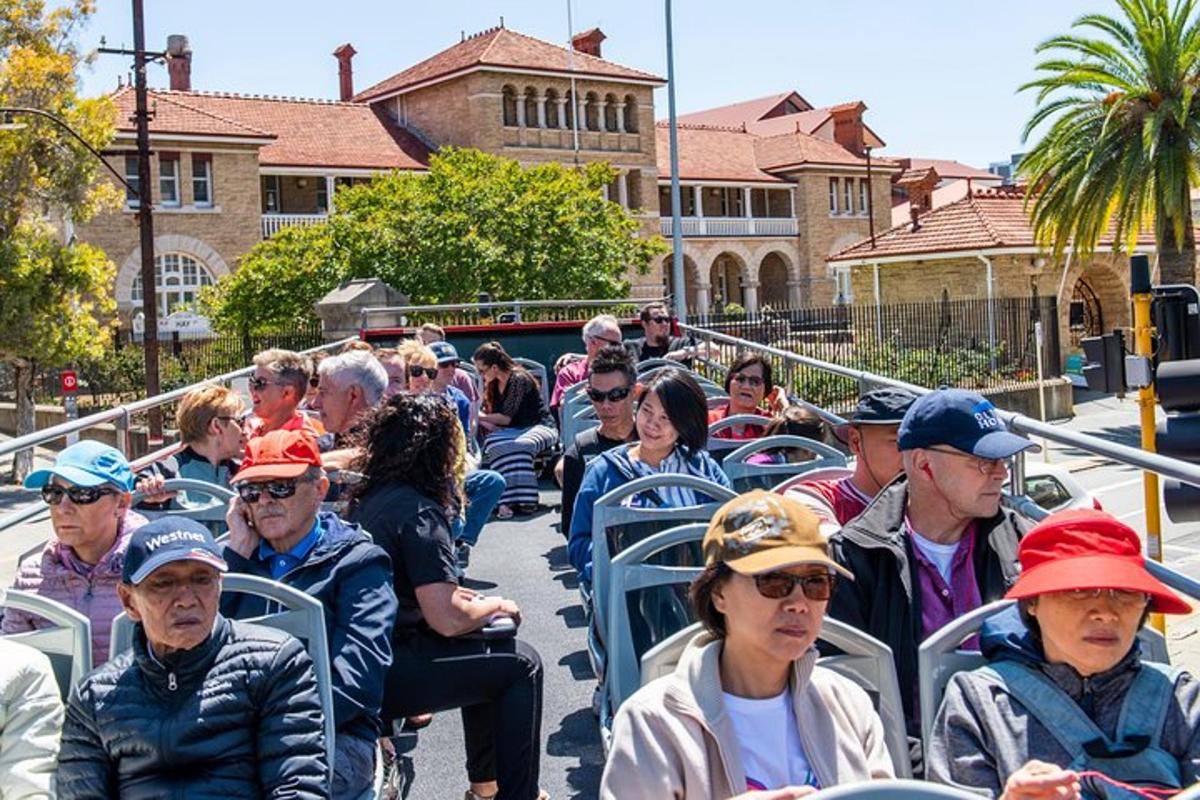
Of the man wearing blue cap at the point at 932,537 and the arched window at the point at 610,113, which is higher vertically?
the arched window at the point at 610,113

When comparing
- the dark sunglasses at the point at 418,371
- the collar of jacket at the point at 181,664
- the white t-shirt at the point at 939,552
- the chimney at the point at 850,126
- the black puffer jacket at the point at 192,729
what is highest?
the chimney at the point at 850,126

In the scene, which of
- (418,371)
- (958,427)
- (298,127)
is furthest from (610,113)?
(958,427)

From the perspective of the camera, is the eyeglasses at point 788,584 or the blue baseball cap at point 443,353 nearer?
the eyeglasses at point 788,584

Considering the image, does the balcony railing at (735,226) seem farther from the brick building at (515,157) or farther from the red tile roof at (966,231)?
the red tile roof at (966,231)

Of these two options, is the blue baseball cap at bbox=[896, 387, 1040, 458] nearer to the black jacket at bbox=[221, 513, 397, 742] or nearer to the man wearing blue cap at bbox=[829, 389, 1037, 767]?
the man wearing blue cap at bbox=[829, 389, 1037, 767]

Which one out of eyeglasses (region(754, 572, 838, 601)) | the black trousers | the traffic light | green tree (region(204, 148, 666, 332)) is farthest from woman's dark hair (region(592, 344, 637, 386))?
green tree (region(204, 148, 666, 332))

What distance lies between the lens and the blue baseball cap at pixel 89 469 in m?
4.41

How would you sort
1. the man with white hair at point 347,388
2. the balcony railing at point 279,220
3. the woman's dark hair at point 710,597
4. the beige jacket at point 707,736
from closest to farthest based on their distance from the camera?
the beige jacket at point 707,736, the woman's dark hair at point 710,597, the man with white hair at point 347,388, the balcony railing at point 279,220

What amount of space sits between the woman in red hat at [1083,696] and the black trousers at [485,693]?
1947 mm

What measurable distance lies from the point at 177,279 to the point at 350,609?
45.3 meters

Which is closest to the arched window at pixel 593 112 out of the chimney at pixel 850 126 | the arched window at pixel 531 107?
the arched window at pixel 531 107

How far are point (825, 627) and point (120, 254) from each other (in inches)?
1781

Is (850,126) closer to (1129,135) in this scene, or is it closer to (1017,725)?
(1129,135)

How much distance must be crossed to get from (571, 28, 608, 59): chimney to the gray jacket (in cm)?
6076
